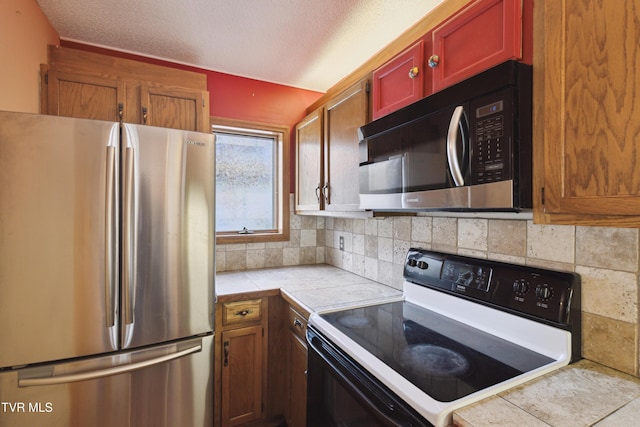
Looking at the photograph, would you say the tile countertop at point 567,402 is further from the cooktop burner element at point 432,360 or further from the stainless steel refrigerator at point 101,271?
the stainless steel refrigerator at point 101,271

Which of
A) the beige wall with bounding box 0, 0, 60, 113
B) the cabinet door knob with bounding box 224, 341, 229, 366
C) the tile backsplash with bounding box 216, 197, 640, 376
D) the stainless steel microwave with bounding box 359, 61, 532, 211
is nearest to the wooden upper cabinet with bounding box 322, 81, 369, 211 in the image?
the stainless steel microwave with bounding box 359, 61, 532, 211

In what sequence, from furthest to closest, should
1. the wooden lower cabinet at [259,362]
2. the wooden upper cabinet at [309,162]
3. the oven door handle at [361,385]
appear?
the wooden upper cabinet at [309,162], the wooden lower cabinet at [259,362], the oven door handle at [361,385]

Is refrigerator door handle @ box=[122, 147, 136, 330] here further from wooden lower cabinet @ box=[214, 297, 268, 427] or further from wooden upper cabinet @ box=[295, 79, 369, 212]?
wooden upper cabinet @ box=[295, 79, 369, 212]

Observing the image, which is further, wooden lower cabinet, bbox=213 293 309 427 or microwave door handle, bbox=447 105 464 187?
wooden lower cabinet, bbox=213 293 309 427

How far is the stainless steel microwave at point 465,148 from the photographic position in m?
0.85

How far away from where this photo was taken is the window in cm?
241

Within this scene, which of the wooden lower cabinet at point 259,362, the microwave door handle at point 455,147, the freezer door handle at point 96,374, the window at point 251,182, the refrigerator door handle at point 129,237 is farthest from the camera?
the window at point 251,182

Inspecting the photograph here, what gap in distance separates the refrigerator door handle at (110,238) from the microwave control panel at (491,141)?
1404 millimetres

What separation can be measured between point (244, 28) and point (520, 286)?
1.87 metres

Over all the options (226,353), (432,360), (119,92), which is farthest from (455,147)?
(119,92)

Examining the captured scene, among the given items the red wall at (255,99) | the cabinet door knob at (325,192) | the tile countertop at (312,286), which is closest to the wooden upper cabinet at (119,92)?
the red wall at (255,99)

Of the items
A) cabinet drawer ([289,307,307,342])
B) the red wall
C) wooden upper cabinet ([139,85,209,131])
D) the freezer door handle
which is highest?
the red wall

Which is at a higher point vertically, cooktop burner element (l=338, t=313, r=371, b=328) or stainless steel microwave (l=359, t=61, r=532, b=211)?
stainless steel microwave (l=359, t=61, r=532, b=211)

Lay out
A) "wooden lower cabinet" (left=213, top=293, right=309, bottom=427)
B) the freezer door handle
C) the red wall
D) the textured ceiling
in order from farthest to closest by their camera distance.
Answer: the red wall → "wooden lower cabinet" (left=213, top=293, right=309, bottom=427) → the textured ceiling → the freezer door handle
